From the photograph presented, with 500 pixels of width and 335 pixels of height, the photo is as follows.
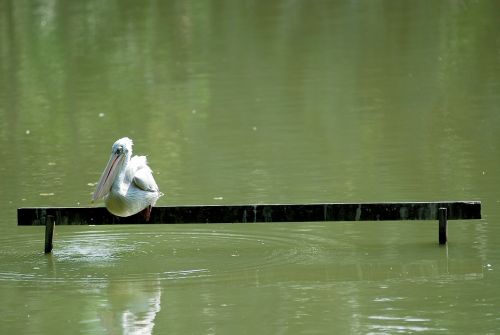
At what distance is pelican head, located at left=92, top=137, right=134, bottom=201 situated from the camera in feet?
30.3

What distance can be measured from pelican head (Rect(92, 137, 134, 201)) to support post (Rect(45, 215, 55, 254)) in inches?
15.4

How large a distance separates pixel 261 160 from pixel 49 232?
4.44m

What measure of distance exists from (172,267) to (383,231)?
6.48ft

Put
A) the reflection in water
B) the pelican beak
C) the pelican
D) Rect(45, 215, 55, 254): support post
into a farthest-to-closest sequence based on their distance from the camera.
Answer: Rect(45, 215, 55, 254): support post → the pelican beak → the pelican → the reflection in water

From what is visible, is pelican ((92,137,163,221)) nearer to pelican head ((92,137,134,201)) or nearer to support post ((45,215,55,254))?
pelican head ((92,137,134,201))

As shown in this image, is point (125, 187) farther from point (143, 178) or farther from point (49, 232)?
point (49, 232)

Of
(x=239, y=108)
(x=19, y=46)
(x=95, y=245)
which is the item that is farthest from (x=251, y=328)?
(x=19, y=46)

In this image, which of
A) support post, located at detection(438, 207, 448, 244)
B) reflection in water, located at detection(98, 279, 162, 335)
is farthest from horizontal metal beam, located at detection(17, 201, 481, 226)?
reflection in water, located at detection(98, 279, 162, 335)

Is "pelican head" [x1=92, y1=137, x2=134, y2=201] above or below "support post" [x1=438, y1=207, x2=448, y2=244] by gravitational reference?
above

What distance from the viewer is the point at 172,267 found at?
29.8ft

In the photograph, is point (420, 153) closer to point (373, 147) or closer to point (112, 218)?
point (373, 147)

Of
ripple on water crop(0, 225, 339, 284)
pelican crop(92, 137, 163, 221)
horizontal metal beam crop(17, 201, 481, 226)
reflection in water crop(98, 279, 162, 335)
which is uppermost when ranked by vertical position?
pelican crop(92, 137, 163, 221)

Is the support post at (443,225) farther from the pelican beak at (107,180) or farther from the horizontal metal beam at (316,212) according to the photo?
the pelican beak at (107,180)

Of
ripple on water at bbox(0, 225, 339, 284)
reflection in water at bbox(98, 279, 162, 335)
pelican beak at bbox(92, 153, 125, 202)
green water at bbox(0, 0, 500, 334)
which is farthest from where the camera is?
pelican beak at bbox(92, 153, 125, 202)
